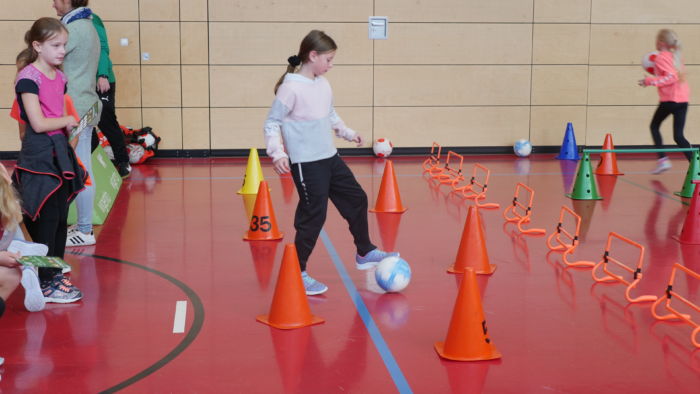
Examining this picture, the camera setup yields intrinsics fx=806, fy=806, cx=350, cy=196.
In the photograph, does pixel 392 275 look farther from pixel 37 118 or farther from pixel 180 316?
pixel 37 118

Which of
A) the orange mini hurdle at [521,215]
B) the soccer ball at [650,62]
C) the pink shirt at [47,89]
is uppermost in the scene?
the soccer ball at [650,62]

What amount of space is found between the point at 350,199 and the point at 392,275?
0.63 m

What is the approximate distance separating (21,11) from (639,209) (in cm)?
843

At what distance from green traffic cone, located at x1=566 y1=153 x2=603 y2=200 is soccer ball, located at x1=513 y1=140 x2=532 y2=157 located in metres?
3.20

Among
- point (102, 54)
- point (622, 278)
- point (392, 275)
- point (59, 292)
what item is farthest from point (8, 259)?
point (102, 54)

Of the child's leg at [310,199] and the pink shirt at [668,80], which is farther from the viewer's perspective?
the pink shirt at [668,80]

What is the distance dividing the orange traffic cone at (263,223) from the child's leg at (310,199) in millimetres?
1537

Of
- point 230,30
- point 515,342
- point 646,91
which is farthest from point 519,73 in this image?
point 515,342

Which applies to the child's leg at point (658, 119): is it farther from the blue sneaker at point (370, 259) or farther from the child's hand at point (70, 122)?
the child's hand at point (70, 122)

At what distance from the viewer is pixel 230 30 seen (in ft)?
37.9

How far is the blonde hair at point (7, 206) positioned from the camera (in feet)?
13.4

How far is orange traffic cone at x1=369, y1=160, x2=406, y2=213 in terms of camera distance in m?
7.91

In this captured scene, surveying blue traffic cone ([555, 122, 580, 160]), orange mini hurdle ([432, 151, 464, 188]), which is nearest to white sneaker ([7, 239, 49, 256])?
orange mini hurdle ([432, 151, 464, 188])

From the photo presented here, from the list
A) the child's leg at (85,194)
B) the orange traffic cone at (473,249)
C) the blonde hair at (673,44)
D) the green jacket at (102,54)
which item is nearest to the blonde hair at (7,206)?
the child's leg at (85,194)
